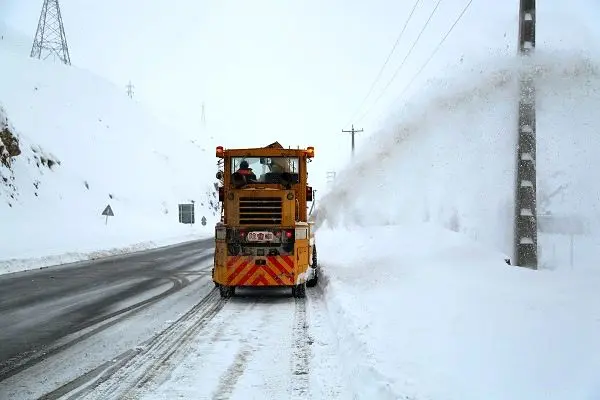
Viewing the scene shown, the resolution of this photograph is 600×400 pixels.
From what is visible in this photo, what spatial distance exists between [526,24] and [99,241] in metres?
25.0

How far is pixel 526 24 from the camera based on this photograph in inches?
471

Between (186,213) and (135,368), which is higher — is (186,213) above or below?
above

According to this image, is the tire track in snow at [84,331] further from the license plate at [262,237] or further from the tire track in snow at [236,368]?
the license plate at [262,237]

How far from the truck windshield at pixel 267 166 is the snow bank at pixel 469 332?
8.91 ft

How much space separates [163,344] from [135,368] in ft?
3.58

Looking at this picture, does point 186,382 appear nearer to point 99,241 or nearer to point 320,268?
point 320,268

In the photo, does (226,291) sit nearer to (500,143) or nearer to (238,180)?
(238,180)

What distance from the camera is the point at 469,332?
6133mm

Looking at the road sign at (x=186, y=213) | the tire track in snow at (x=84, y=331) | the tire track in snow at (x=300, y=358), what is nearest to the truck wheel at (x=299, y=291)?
the tire track in snow at (x=300, y=358)

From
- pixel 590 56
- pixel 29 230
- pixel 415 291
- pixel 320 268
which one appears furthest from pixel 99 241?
pixel 590 56

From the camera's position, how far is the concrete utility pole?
38.4ft

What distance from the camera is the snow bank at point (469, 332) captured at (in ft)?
14.3

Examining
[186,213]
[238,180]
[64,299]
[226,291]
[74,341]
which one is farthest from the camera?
[186,213]

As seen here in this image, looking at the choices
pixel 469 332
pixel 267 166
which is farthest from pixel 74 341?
pixel 267 166
